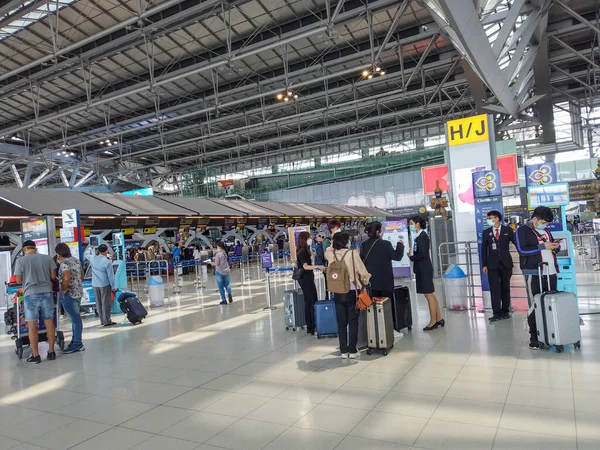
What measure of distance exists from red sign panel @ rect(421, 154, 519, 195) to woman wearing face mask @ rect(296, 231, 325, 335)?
666 inches

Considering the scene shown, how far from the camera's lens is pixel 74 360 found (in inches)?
246

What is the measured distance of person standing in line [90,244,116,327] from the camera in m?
8.73

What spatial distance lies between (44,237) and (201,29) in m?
9.47

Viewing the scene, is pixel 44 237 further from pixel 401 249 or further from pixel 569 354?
pixel 569 354

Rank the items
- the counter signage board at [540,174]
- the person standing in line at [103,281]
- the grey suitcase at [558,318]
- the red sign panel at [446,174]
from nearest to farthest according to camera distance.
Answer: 1. the grey suitcase at [558,318]
2. the person standing in line at [103,281]
3. the counter signage board at [540,174]
4. the red sign panel at [446,174]

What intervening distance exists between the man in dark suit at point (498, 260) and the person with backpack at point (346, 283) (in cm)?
257

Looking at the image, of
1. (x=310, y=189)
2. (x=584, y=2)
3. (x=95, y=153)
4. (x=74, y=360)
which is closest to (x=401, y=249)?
(x=74, y=360)

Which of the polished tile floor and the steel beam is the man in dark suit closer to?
the polished tile floor

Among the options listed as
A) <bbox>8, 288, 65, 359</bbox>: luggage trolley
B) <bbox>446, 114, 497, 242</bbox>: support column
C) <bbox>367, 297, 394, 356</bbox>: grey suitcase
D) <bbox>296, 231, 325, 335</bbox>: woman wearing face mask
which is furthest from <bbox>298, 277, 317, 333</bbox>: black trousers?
<bbox>446, 114, 497, 242</bbox>: support column

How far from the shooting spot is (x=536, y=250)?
5.43 meters

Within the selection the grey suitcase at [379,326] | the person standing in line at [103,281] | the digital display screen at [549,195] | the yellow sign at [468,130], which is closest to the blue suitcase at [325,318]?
the grey suitcase at [379,326]

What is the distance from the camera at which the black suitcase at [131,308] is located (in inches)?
344

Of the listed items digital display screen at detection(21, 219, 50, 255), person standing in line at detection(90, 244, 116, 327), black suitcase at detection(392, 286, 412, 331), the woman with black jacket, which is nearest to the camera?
the woman with black jacket

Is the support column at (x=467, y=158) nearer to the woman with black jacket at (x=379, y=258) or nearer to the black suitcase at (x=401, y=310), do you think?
the black suitcase at (x=401, y=310)
